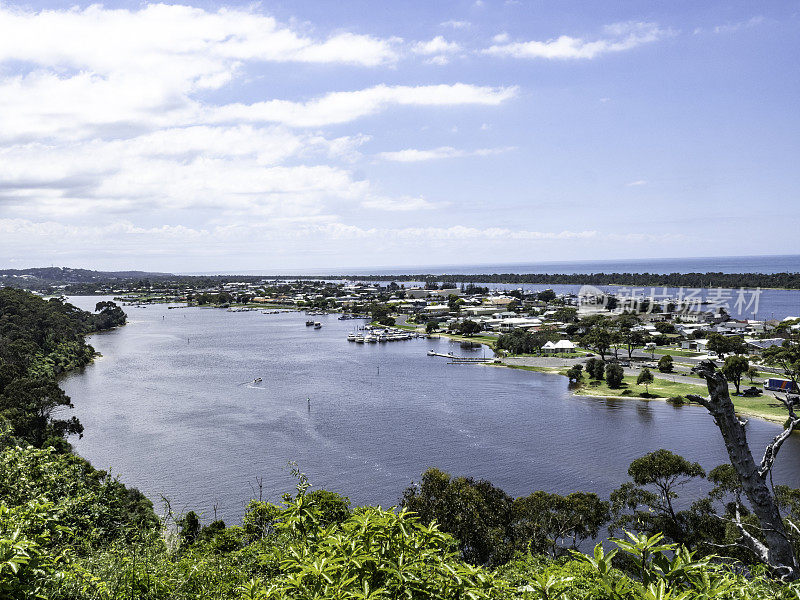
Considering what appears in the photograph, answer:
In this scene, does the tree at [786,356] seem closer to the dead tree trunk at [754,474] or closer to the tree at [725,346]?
the tree at [725,346]

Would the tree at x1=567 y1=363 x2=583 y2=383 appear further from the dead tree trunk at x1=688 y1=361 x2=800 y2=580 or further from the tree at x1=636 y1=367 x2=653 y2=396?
the dead tree trunk at x1=688 y1=361 x2=800 y2=580

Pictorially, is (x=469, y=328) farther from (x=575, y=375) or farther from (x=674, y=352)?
(x=575, y=375)

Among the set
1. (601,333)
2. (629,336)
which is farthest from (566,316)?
(601,333)

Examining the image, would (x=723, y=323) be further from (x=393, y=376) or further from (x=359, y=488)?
(x=359, y=488)

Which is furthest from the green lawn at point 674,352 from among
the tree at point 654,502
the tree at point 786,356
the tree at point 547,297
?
the tree at point 547,297

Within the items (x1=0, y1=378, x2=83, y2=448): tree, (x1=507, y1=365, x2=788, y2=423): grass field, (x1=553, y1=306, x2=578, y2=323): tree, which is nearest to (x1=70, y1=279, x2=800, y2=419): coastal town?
(x1=507, y1=365, x2=788, y2=423): grass field

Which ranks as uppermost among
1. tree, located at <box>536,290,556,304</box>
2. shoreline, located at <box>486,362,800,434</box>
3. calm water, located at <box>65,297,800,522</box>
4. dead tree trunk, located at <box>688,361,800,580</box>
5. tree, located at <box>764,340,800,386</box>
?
dead tree trunk, located at <box>688,361,800,580</box>
